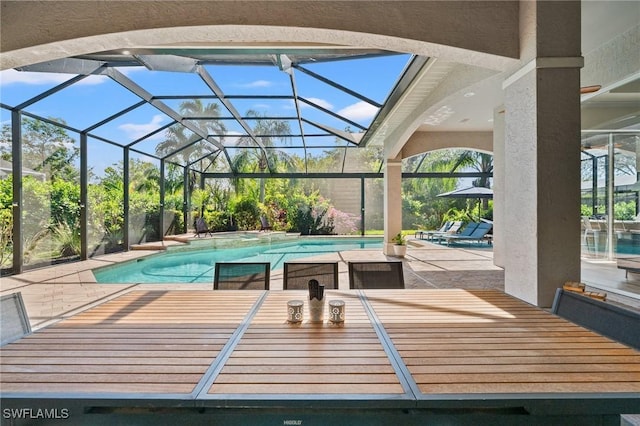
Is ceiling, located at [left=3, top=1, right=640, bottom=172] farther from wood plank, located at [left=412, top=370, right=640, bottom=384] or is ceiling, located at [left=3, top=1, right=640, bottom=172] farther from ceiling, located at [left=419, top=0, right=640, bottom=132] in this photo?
wood plank, located at [left=412, top=370, right=640, bottom=384]

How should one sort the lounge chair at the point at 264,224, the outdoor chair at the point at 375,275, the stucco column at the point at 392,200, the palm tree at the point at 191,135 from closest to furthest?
the outdoor chair at the point at 375,275
the palm tree at the point at 191,135
the stucco column at the point at 392,200
the lounge chair at the point at 264,224

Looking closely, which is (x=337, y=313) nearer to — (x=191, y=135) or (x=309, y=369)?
(x=309, y=369)

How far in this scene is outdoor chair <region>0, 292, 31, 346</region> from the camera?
5.88 feet

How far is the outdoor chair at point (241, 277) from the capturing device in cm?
311

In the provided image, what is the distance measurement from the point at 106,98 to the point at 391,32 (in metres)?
7.24

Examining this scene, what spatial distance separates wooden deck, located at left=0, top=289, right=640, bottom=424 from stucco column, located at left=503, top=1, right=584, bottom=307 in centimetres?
98

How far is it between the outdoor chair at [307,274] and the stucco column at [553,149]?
68.9 inches

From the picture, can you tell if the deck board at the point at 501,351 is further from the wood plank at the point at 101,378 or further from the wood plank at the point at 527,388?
the wood plank at the point at 101,378

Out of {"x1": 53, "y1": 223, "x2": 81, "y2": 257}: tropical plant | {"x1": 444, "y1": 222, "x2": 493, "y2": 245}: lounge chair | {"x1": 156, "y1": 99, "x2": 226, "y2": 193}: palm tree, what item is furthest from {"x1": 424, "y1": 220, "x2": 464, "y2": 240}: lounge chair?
{"x1": 53, "y1": 223, "x2": 81, "y2": 257}: tropical plant

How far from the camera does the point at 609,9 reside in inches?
159

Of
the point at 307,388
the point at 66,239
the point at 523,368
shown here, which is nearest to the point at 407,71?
the point at 523,368

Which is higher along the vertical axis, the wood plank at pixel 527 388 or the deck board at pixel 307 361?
the deck board at pixel 307 361

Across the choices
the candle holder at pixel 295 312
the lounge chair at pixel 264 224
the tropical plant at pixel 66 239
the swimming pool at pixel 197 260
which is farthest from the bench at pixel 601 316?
the lounge chair at pixel 264 224

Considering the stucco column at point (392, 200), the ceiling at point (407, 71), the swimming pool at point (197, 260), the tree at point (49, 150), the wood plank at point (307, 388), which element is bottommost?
the swimming pool at point (197, 260)
